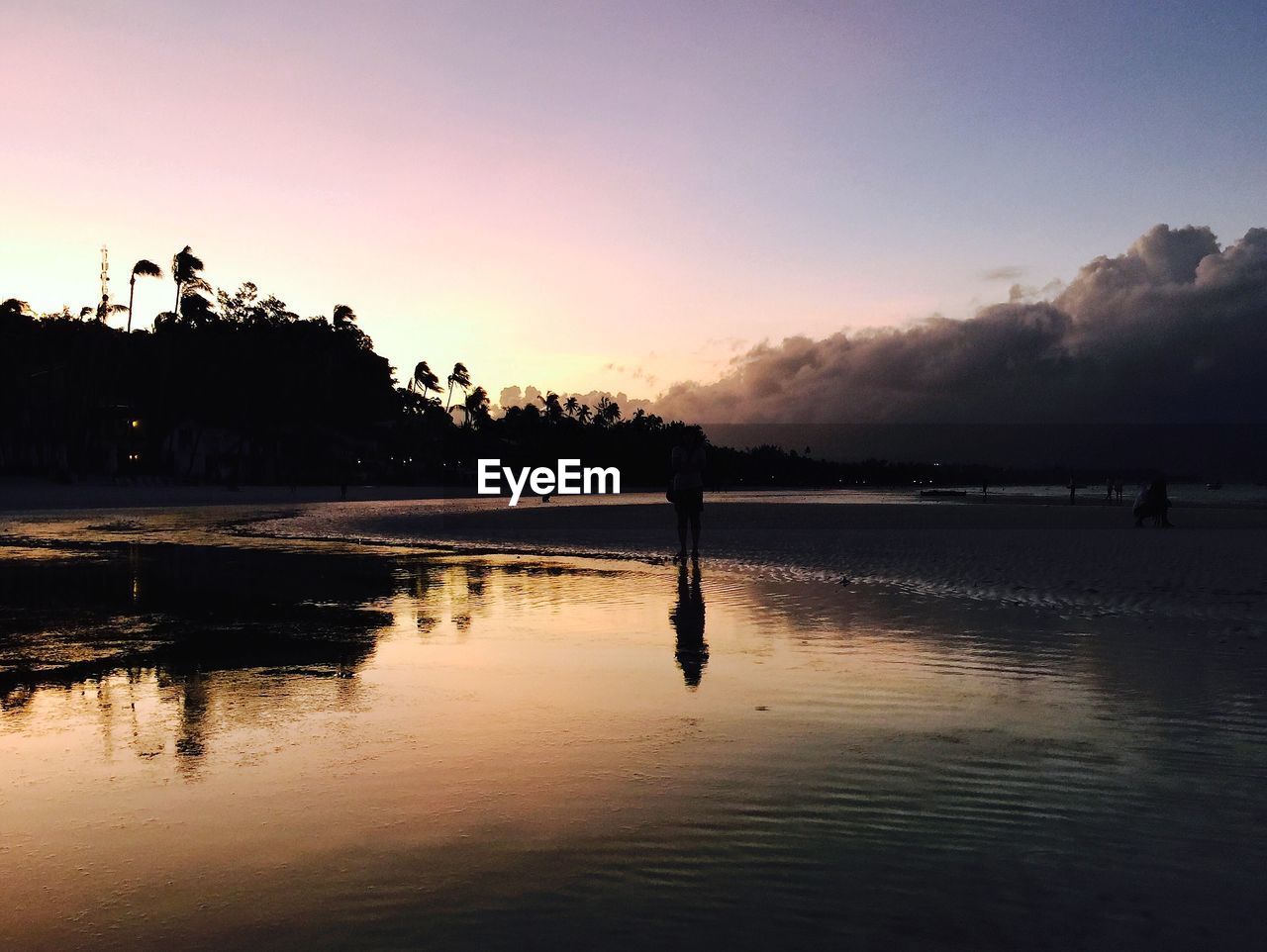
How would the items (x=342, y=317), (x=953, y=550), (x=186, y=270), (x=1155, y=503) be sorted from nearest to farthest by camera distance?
(x=953, y=550)
(x=1155, y=503)
(x=186, y=270)
(x=342, y=317)

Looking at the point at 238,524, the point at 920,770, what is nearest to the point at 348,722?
the point at 920,770

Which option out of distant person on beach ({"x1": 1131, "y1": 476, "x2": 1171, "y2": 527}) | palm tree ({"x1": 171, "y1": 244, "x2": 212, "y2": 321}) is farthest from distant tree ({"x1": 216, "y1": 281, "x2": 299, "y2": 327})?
distant person on beach ({"x1": 1131, "y1": 476, "x2": 1171, "y2": 527})

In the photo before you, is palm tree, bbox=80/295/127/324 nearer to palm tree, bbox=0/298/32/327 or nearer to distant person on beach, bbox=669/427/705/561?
palm tree, bbox=0/298/32/327

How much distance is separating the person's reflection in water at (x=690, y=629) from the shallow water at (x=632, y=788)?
96 mm

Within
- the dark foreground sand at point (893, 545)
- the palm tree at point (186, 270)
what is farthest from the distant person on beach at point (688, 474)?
the palm tree at point (186, 270)

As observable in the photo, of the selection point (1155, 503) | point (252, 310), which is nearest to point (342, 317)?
point (252, 310)

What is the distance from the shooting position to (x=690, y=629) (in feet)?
32.7

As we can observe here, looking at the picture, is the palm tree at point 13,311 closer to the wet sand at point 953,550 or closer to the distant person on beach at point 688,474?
the wet sand at point 953,550

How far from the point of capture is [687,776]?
4914 mm

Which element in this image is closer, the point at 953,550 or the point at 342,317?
the point at 953,550

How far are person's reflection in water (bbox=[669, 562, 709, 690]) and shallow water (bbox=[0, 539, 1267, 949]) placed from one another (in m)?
0.10

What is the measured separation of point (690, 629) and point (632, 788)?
5.26 metres

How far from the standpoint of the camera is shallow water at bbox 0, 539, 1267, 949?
10.9 ft

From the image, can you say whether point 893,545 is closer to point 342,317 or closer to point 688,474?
point 688,474
